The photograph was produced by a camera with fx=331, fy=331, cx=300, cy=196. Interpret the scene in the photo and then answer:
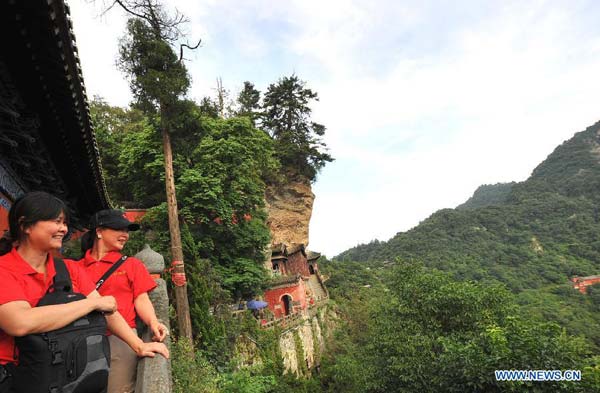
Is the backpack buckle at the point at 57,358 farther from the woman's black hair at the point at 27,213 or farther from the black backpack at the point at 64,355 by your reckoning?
the woman's black hair at the point at 27,213

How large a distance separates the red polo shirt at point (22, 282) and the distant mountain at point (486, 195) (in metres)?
142

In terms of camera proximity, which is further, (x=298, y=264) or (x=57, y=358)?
(x=298, y=264)

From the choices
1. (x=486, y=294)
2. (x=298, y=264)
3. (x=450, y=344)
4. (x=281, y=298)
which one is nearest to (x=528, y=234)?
(x=298, y=264)

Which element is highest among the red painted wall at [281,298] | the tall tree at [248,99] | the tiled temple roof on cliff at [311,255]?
the tall tree at [248,99]

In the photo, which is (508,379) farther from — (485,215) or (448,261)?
(485,215)

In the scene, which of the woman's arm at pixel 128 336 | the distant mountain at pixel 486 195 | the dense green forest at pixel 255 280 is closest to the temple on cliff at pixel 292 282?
the dense green forest at pixel 255 280

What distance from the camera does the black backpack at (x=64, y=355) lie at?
5.09 ft

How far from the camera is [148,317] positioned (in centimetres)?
267

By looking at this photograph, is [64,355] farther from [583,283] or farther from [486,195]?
[486,195]

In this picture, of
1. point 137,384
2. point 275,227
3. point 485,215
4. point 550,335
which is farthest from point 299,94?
point 485,215

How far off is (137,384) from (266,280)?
16.2 metres

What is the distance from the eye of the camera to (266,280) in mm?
18297

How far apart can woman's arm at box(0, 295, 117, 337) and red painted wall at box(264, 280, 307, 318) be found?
19556 mm

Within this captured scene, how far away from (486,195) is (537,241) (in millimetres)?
80505
